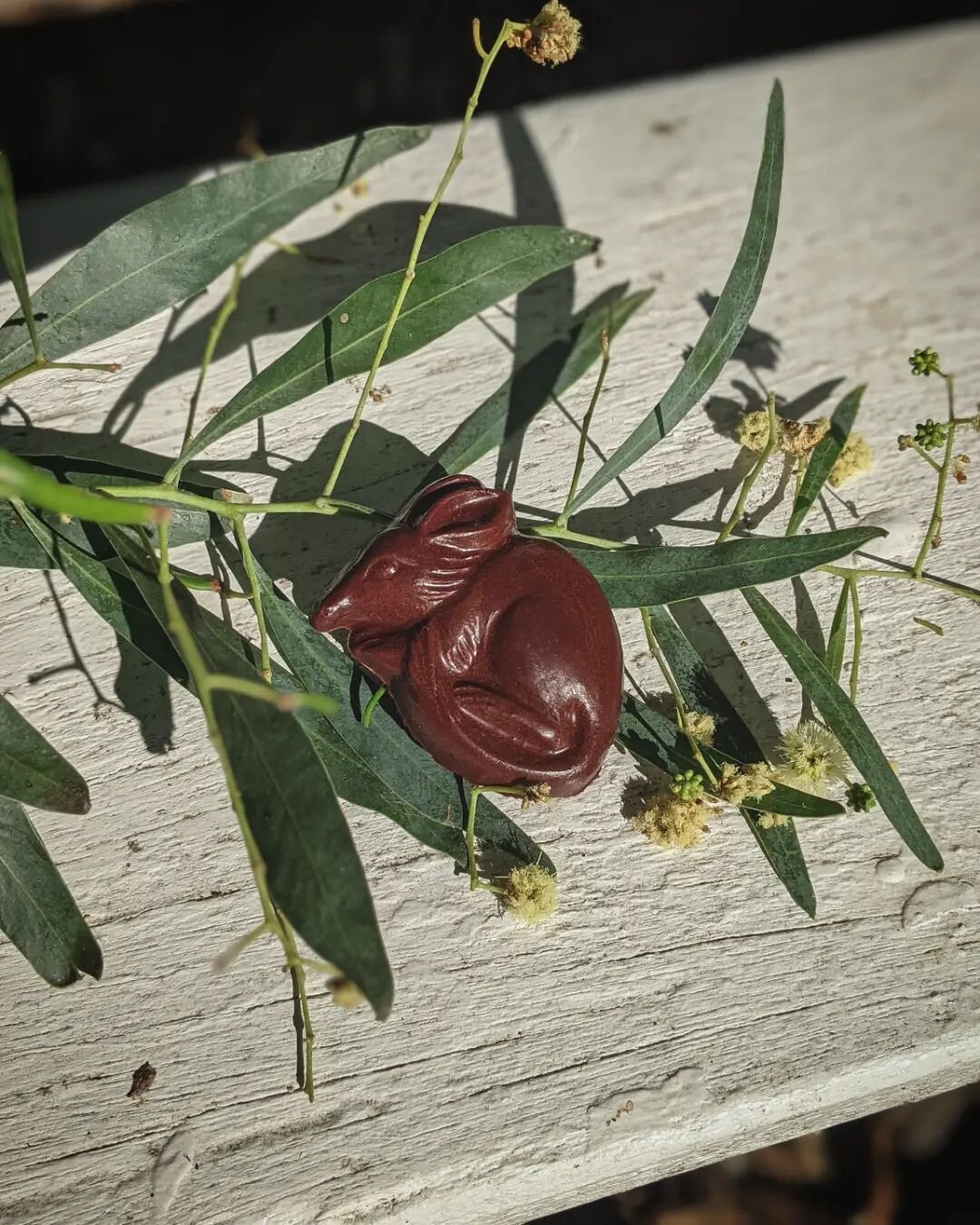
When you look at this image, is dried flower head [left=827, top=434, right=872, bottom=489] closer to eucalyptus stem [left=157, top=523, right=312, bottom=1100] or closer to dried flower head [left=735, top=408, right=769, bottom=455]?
dried flower head [left=735, top=408, right=769, bottom=455]

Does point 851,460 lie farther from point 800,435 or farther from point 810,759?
point 810,759

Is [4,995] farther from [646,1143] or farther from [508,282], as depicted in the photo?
[508,282]

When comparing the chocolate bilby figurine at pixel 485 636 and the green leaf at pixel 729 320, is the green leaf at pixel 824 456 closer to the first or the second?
the green leaf at pixel 729 320

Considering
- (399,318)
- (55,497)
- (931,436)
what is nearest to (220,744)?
(55,497)

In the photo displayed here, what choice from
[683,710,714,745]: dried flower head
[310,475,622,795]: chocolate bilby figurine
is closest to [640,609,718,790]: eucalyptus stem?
[683,710,714,745]: dried flower head

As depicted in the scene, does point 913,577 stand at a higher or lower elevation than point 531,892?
higher

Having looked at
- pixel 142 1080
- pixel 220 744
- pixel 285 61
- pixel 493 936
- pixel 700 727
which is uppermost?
pixel 285 61

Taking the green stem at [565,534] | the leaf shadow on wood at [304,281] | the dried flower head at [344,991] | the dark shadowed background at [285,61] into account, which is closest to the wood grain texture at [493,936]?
the leaf shadow on wood at [304,281]
